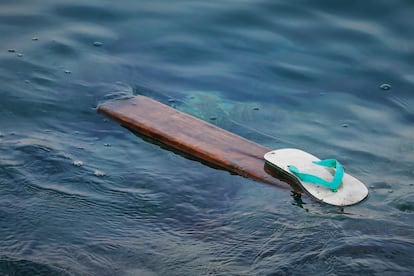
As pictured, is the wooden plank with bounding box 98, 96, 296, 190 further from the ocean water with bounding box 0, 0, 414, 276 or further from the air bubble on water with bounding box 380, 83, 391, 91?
the air bubble on water with bounding box 380, 83, 391, 91

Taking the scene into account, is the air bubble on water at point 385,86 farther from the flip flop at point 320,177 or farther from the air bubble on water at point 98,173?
the air bubble on water at point 98,173

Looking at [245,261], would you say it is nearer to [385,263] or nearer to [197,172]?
[385,263]

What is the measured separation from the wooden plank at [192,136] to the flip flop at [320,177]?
88 millimetres

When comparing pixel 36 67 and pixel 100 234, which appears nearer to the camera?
pixel 100 234

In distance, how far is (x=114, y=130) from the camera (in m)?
4.66

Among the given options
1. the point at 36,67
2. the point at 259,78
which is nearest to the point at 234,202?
the point at 259,78

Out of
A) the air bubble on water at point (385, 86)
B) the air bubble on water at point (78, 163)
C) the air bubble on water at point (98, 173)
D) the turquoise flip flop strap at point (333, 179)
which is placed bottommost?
the air bubble on water at point (98, 173)

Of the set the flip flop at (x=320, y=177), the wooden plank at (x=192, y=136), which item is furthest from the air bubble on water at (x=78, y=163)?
the flip flop at (x=320, y=177)

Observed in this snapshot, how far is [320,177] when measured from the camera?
158 inches

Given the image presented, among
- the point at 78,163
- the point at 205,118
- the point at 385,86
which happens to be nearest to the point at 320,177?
the point at 205,118

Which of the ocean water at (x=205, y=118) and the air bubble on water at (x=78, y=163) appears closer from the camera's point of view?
the ocean water at (x=205, y=118)

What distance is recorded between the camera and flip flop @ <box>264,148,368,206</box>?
3.91 m

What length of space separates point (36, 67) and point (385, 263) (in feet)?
11.1

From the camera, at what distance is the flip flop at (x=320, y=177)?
3.91 metres
